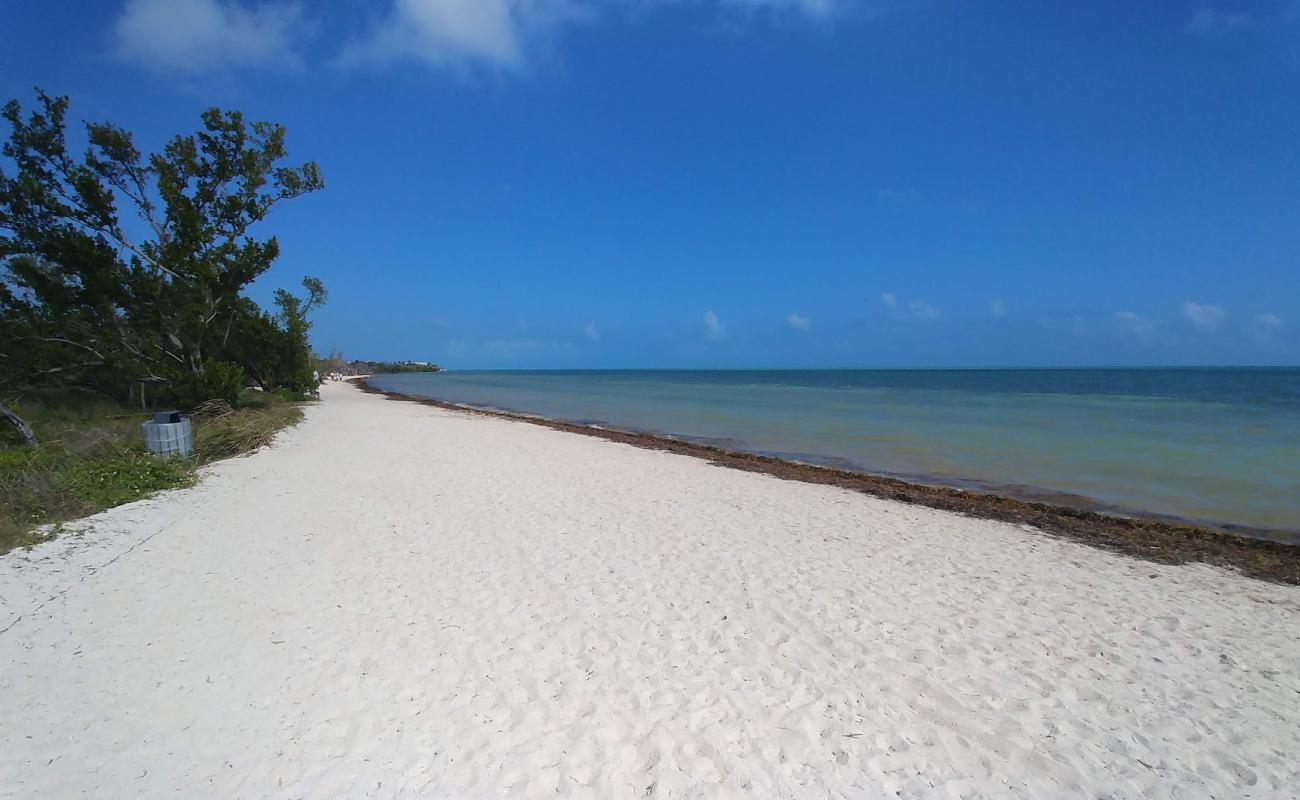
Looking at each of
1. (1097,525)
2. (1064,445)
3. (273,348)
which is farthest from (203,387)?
(1064,445)

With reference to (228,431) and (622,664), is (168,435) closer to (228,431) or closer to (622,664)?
(228,431)

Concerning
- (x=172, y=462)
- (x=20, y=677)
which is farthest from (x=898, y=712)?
(x=172, y=462)

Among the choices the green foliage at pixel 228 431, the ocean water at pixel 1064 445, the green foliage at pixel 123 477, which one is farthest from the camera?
the green foliage at pixel 228 431

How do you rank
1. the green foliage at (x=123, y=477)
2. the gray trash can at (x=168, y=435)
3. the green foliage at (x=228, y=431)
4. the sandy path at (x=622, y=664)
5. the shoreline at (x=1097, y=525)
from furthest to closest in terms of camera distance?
1. the green foliage at (x=228, y=431)
2. the gray trash can at (x=168, y=435)
3. the green foliage at (x=123, y=477)
4. the shoreline at (x=1097, y=525)
5. the sandy path at (x=622, y=664)

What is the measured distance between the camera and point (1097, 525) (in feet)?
27.7

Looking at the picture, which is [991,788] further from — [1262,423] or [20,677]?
[1262,423]

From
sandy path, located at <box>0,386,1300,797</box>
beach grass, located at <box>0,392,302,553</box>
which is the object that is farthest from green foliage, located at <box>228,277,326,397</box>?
sandy path, located at <box>0,386,1300,797</box>

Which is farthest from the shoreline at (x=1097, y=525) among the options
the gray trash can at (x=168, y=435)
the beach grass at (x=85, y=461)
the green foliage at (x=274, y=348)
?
the green foliage at (x=274, y=348)

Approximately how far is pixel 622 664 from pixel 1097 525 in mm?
8254

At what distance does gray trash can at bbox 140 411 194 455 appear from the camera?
9.90 meters

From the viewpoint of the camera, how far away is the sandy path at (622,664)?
117 inches

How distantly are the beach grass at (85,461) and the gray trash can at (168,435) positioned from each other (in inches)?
8.5

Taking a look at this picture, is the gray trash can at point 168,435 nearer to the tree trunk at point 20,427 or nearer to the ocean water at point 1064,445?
the tree trunk at point 20,427

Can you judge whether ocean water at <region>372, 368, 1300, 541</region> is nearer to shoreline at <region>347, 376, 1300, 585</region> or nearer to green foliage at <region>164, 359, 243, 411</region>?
shoreline at <region>347, 376, 1300, 585</region>
